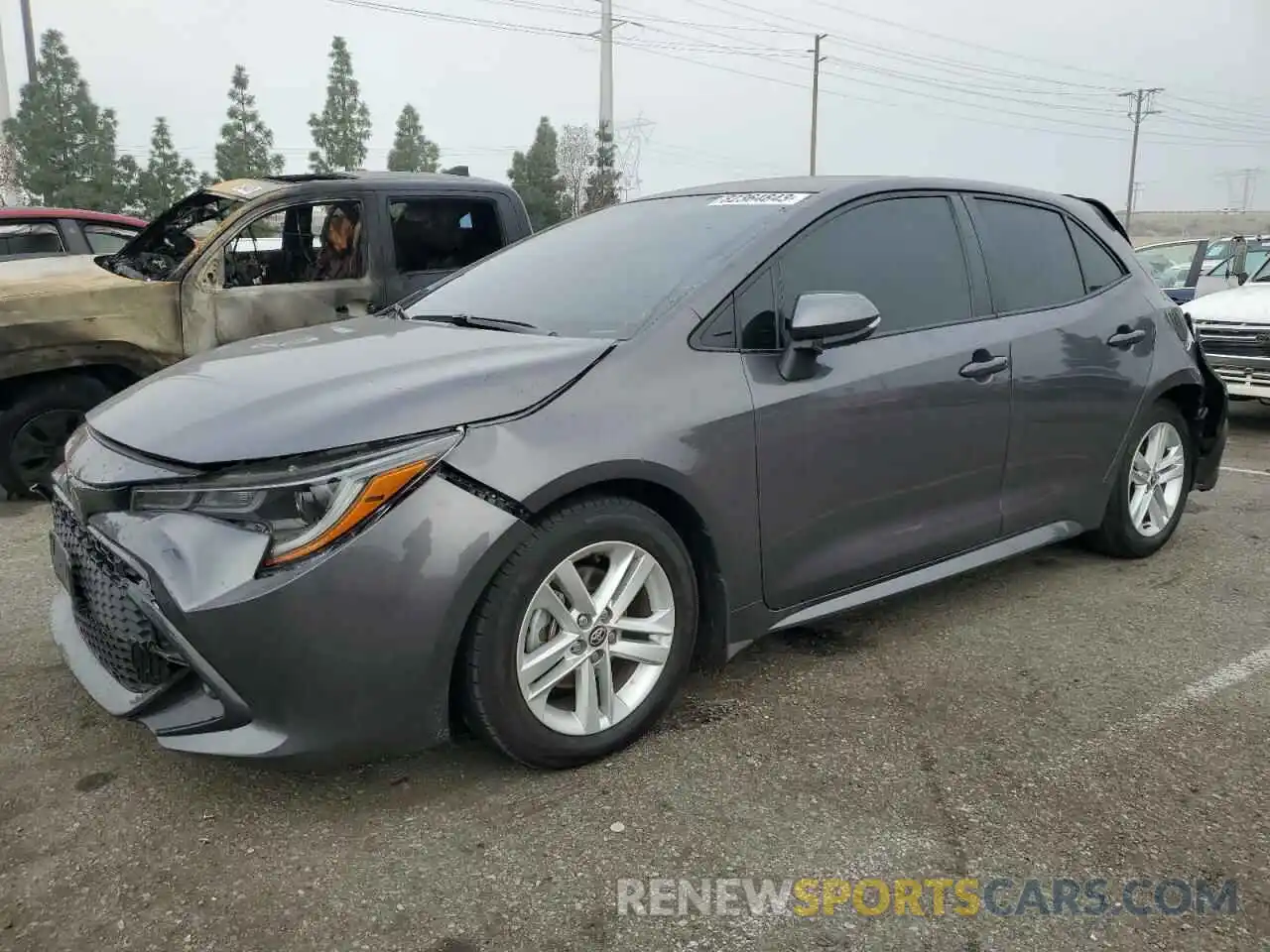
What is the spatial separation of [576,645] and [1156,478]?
9.97 ft

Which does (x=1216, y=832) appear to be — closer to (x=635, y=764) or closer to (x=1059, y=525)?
(x=635, y=764)

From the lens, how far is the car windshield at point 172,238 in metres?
5.76

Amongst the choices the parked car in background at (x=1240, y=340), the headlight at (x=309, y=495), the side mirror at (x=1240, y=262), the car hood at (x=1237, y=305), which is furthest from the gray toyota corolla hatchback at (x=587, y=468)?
the side mirror at (x=1240, y=262)

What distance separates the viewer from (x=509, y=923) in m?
2.13

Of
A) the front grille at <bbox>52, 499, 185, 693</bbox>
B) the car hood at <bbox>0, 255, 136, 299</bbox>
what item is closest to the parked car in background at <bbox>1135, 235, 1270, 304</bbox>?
the car hood at <bbox>0, 255, 136, 299</bbox>

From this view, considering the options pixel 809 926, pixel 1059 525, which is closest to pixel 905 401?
pixel 1059 525

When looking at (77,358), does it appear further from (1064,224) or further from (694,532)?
(1064,224)

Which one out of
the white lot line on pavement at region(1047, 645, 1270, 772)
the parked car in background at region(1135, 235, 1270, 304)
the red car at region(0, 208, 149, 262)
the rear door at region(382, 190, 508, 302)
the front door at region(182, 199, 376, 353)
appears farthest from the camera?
the parked car in background at region(1135, 235, 1270, 304)

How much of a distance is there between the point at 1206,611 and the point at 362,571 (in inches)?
127

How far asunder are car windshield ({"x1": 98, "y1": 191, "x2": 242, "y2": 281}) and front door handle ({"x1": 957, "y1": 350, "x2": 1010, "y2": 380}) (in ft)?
13.9

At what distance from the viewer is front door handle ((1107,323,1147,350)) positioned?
4.05m

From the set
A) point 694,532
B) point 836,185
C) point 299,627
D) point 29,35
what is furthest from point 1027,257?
point 29,35

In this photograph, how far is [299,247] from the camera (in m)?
5.91

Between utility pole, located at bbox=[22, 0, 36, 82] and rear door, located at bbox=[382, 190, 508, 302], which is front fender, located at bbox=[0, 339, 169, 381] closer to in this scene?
rear door, located at bbox=[382, 190, 508, 302]
